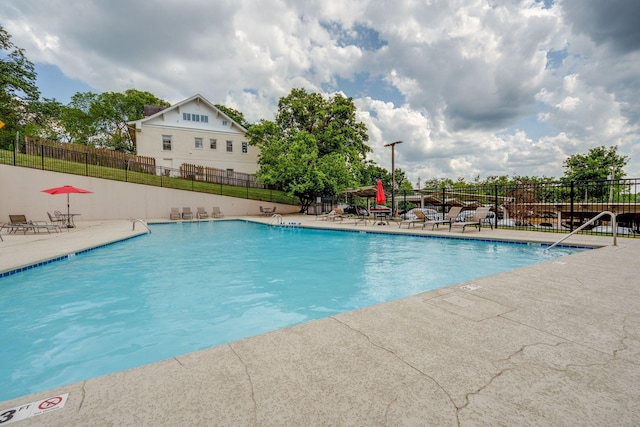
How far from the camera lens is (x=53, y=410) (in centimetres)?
153

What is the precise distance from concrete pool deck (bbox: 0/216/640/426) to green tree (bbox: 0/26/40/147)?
105 feet

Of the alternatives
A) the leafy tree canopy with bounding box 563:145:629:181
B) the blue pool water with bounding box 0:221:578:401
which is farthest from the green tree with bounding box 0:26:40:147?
the leafy tree canopy with bounding box 563:145:629:181

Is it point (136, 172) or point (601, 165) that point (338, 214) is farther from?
point (601, 165)

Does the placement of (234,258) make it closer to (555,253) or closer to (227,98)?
(555,253)

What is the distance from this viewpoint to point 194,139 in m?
28.0

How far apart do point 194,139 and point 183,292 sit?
85.6ft

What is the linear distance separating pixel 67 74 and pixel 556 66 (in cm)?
3876

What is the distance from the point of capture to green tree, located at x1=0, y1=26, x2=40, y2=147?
859 inches

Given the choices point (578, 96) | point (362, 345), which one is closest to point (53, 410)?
point (362, 345)

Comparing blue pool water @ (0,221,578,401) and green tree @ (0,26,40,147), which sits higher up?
green tree @ (0,26,40,147)

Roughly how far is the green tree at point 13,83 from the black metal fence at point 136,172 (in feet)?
24.7

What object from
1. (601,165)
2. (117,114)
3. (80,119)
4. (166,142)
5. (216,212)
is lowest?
(216,212)

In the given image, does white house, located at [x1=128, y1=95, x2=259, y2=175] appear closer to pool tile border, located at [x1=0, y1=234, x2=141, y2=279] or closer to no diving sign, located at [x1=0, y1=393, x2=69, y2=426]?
pool tile border, located at [x1=0, y1=234, x2=141, y2=279]

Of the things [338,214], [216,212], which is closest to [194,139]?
[216,212]
